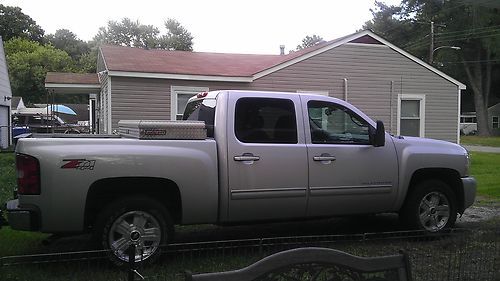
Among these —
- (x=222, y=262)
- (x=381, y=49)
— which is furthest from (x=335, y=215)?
(x=381, y=49)

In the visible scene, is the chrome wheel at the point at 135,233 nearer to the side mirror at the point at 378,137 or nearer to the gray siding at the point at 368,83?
the side mirror at the point at 378,137

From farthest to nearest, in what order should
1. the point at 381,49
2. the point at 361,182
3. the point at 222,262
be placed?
the point at 381,49 → the point at 361,182 → the point at 222,262

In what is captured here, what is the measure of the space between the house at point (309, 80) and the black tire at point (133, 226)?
27.7ft

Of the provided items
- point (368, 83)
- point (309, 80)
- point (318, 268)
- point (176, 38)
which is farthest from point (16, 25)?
point (318, 268)

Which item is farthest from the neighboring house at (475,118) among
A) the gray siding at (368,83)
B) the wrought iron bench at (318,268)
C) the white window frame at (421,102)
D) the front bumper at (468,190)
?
the wrought iron bench at (318,268)

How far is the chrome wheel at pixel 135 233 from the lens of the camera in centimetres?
509

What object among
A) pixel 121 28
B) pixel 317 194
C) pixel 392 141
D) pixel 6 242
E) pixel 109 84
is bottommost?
pixel 6 242

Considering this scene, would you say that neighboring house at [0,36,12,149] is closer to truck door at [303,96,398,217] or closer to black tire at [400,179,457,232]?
truck door at [303,96,398,217]

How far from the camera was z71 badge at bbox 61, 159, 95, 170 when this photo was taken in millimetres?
4945

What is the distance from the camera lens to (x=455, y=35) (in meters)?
48.2

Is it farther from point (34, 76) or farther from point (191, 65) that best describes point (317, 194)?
point (34, 76)

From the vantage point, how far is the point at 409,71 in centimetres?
1648

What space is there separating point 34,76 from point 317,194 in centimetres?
5244

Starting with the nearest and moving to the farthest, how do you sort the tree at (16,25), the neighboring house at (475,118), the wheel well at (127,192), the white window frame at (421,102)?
the wheel well at (127,192), the white window frame at (421,102), the neighboring house at (475,118), the tree at (16,25)
